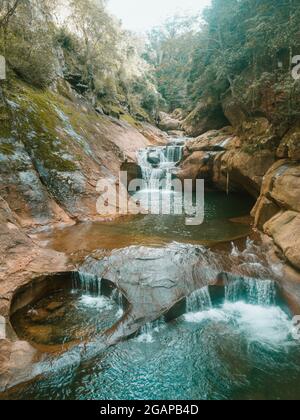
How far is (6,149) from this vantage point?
9250 millimetres

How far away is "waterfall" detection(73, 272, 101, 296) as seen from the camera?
20.8ft

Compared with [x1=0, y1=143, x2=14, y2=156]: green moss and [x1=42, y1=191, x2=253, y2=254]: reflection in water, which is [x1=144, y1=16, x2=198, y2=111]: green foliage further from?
[x1=0, y1=143, x2=14, y2=156]: green moss

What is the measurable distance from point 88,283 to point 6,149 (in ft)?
18.7

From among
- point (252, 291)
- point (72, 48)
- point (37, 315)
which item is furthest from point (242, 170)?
point (72, 48)

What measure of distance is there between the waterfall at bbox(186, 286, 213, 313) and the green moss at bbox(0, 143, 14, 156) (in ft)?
24.3

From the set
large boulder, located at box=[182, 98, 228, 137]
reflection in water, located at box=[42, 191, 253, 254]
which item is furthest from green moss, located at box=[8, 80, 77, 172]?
large boulder, located at box=[182, 98, 228, 137]

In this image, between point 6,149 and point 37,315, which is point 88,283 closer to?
point 37,315

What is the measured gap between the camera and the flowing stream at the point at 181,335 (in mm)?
4234

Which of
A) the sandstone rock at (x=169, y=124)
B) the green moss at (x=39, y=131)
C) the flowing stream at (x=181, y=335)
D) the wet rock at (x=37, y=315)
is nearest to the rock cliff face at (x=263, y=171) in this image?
the flowing stream at (x=181, y=335)

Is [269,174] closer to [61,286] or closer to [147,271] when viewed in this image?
[147,271]

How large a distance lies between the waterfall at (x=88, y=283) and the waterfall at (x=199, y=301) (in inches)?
80.0

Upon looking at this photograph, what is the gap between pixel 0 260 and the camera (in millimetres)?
5836

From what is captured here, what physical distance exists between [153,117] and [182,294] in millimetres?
31094

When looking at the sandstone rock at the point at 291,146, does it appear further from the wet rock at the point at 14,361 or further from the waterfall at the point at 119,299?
the wet rock at the point at 14,361
